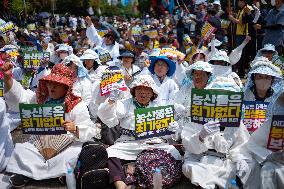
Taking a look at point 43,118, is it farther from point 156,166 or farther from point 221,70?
point 221,70

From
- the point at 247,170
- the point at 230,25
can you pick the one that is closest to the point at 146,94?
the point at 247,170

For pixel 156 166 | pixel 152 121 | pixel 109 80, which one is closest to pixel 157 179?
pixel 156 166

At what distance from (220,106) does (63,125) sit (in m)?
1.73

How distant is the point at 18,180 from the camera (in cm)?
424

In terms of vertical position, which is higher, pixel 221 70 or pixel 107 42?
pixel 107 42

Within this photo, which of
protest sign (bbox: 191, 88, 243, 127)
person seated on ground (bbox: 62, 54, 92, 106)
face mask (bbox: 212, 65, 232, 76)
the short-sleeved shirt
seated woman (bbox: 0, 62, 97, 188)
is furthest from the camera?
the short-sleeved shirt

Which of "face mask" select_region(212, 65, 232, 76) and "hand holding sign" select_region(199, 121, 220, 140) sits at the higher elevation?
"face mask" select_region(212, 65, 232, 76)

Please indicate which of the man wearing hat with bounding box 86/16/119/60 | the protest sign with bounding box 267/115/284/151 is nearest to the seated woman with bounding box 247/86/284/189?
the protest sign with bounding box 267/115/284/151

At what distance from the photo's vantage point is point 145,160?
4238mm

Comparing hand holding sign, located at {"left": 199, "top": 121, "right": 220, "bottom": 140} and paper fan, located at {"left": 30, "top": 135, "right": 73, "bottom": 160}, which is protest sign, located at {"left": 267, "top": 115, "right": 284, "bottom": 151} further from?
paper fan, located at {"left": 30, "top": 135, "right": 73, "bottom": 160}

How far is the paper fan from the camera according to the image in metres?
4.47

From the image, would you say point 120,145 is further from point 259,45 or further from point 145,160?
point 259,45

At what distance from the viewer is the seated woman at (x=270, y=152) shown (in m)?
3.52

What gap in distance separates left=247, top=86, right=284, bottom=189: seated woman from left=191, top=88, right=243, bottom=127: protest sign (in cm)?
27
